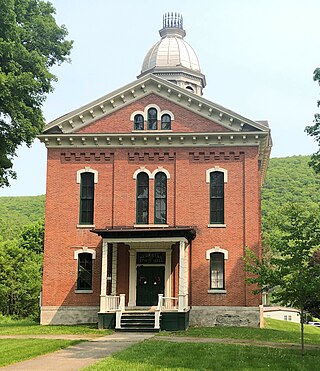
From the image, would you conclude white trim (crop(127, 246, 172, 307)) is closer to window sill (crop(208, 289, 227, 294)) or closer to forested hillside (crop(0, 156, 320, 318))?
window sill (crop(208, 289, 227, 294))

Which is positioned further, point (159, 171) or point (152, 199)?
point (159, 171)

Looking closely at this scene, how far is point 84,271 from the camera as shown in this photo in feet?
99.2

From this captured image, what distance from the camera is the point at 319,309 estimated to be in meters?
35.9

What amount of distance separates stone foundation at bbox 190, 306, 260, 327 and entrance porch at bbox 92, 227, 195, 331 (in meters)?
0.74

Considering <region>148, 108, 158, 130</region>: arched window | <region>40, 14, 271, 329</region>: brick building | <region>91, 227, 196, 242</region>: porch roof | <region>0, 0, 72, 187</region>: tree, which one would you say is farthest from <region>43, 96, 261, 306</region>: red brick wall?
<region>0, 0, 72, 187</region>: tree

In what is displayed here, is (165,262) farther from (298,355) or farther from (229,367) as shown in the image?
(229,367)

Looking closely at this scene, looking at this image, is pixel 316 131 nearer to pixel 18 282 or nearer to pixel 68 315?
pixel 68 315

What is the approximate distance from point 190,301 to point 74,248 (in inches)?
250

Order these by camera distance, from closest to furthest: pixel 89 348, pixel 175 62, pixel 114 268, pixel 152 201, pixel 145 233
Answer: pixel 89 348 < pixel 145 233 < pixel 114 268 < pixel 152 201 < pixel 175 62

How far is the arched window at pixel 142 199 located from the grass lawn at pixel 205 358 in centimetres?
1091

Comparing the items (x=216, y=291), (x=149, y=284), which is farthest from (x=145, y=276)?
(x=216, y=291)

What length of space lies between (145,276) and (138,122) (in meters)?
7.83

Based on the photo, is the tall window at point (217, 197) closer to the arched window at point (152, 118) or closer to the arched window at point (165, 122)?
the arched window at point (165, 122)

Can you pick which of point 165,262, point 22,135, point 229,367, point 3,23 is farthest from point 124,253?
point 229,367
